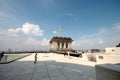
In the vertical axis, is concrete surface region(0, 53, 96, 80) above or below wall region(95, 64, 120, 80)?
below

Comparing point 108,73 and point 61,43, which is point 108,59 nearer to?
point 108,73

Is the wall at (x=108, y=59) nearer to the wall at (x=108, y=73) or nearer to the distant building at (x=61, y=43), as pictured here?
the wall at (x=108, y=73)

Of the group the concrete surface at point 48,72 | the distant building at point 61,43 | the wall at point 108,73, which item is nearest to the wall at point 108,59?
the concrete surface at point 48,72

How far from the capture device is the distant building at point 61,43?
5801 cm

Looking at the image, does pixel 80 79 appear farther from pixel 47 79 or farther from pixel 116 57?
pixel 116 57

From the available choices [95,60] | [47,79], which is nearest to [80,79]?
[47,79]

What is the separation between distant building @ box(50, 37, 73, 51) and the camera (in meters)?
58.0

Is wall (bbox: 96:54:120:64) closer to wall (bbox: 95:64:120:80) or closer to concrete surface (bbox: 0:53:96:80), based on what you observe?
concrete surface (bbox: 0:53:96:80)

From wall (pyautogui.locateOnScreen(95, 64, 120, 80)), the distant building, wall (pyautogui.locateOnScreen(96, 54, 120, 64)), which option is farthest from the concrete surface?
the distant building

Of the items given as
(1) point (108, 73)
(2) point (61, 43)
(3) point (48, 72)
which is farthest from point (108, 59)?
(2) point (61, 43)

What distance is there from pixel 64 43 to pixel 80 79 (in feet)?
173

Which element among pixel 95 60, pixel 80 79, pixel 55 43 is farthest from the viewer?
pixel 55 43

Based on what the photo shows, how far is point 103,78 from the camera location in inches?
149

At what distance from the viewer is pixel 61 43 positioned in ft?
193
